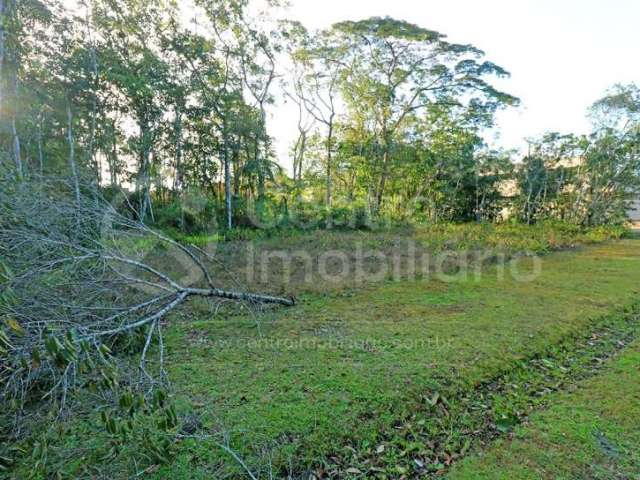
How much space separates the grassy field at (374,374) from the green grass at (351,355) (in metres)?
0.01

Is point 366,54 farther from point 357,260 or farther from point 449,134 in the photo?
point 357,260

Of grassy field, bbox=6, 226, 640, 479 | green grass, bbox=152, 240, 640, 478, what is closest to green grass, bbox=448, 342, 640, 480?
grassy field, bbox=6, 226, 640, 479

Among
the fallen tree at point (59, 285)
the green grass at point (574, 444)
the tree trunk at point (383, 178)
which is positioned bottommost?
the green grass at point (574, 444)

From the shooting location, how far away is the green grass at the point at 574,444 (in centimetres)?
180

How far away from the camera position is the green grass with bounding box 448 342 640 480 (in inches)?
70.7

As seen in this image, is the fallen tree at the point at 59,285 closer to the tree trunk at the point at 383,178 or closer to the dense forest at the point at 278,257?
the dense forest at the point at 278,257

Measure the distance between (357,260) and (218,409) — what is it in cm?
494

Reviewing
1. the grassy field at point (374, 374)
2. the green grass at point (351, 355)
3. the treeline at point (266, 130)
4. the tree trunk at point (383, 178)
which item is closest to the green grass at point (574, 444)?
the grassy field at point (374, 374)

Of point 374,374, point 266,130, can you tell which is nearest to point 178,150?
point 266,130

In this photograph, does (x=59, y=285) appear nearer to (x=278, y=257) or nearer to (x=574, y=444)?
(x=574, y=444)

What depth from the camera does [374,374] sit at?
2654 mm

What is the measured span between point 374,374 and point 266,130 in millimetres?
A: 10155

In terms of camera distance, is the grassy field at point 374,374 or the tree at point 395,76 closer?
the grassy field at point 374,374

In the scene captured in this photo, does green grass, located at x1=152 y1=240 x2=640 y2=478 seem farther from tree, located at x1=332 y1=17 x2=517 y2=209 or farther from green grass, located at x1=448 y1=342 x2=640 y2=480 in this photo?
tree, located at x1=332 y1=17 x2=517 y2=209
